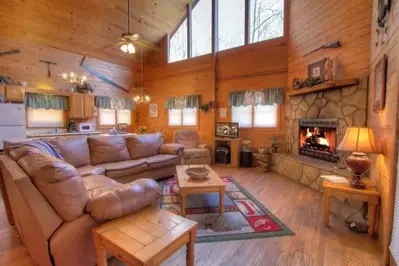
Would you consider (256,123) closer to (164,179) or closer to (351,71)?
(351,71)

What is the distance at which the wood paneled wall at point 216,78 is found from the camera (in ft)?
17.2

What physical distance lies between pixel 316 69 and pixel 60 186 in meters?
4.45

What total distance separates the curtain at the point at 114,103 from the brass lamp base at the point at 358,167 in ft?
21.5

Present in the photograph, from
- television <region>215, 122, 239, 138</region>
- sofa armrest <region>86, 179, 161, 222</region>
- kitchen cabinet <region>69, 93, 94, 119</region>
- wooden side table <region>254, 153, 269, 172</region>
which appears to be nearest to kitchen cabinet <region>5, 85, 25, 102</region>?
kitchen cabinet <region>69, 93, 94, 119</region>

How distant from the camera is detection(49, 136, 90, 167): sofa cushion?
10.4ft

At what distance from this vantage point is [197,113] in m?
6.54

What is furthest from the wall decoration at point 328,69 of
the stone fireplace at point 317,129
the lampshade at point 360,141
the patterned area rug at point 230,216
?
the patterned area rug at point 230,216

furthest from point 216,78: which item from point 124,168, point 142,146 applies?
point 124,168

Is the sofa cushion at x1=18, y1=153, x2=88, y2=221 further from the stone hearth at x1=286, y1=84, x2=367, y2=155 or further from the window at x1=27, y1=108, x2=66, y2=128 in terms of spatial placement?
the window at x1=27, y1=108, x2=66, y2=128

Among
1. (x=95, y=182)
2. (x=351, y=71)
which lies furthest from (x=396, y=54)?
(x=95, y=182)

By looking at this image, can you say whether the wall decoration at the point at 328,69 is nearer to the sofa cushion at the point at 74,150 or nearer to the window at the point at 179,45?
the window at the point at 179,45

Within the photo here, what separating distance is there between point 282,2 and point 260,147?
Answer: 3617mm

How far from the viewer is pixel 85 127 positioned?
235 inches

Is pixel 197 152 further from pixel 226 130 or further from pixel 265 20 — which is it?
pixel 265 20
